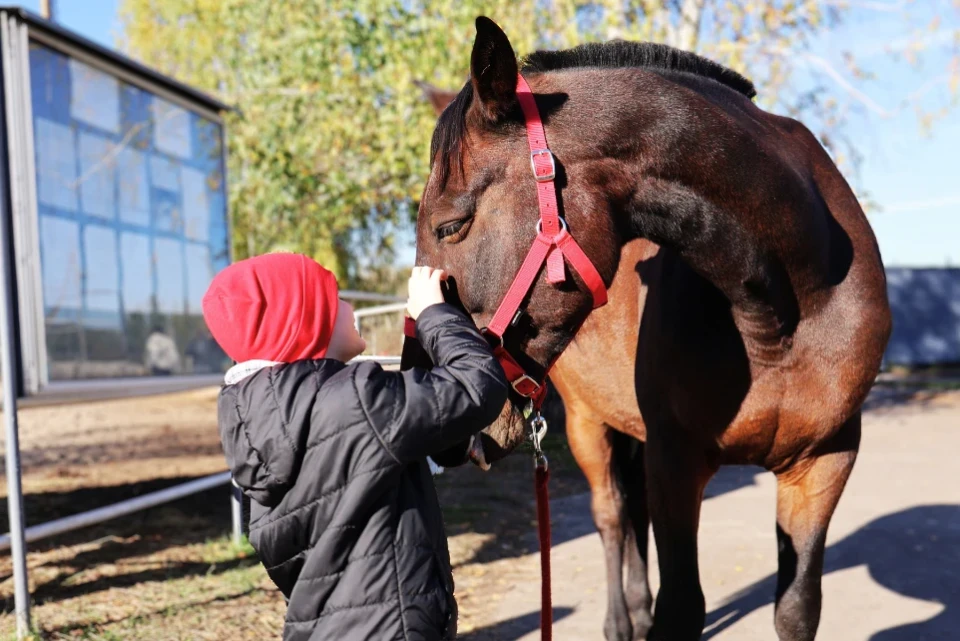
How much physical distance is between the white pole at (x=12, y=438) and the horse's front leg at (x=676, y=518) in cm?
237

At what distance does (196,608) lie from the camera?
11.5 ft

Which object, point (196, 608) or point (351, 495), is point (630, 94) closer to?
point (351, 495)

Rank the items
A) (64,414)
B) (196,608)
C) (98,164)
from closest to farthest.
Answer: (196,608) < (98,164) < (64,414)

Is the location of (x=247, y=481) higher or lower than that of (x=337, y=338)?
lower

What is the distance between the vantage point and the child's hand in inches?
64.6

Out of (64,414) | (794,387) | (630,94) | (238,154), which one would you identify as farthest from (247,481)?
(64,414)

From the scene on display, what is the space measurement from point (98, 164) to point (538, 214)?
3.48 metres

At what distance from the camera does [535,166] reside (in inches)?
68.6

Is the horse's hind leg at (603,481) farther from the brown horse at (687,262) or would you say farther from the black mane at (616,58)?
the black mane at (616,58)

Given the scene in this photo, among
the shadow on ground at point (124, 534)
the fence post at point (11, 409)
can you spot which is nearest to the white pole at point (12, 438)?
the fence post at point (11, 409)

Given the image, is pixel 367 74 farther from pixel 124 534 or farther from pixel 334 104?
pixel 124 534

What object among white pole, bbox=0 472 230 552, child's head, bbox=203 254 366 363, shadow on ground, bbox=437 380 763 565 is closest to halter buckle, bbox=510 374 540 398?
child's head, bbox=203 254 366 363

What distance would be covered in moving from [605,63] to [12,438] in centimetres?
263

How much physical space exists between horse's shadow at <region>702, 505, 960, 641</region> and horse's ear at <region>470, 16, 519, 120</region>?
2603 mm
